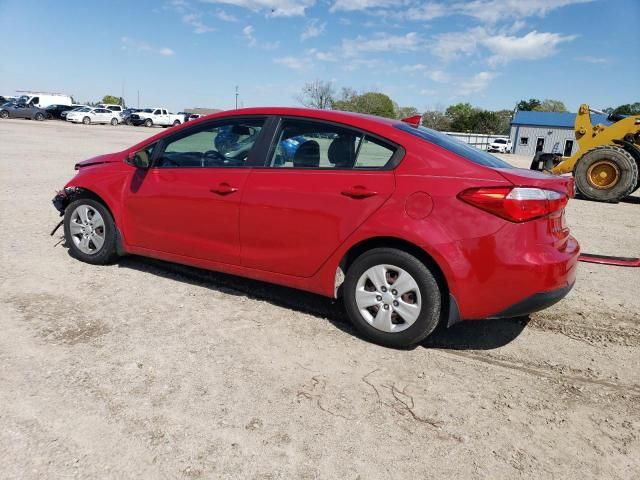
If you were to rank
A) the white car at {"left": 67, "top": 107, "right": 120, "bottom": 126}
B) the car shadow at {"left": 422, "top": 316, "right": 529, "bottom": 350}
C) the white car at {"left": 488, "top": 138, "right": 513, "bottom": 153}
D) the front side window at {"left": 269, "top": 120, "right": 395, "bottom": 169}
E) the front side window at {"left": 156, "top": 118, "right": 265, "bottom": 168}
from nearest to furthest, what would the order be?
the front side window at {"left": 269, "top": 120, "right": 395, "bottom": 169} < the car shadow at {"left": 422, "top": 316, "right": 529, "bottom": 350} < the front side window at {"left": 156, "top": 118, "right": 265, "bottom": 168} < the white car at {"left": 67, "top": 107, "right": 120, "bottom": 126} < the white car at {"left": 488, "top": 138, "right": 513, "bottom": 153}

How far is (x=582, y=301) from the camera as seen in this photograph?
4.84 meters

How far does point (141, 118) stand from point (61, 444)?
170 ft

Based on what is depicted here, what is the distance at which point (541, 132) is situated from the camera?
228 feet

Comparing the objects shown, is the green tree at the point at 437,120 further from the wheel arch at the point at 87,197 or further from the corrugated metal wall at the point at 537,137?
the wheel arch at the point at 87,197

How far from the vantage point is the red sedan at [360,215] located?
328 centimetres

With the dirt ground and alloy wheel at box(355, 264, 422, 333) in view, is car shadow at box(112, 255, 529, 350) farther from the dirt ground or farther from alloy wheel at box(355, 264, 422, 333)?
alloy wheel at box(355, 264, 422, 333)

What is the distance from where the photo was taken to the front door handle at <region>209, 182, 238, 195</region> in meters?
4.08

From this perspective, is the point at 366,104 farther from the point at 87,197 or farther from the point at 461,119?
the point at 87,197

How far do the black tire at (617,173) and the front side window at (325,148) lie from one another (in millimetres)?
10557

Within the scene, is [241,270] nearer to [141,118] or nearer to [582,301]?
[582,301]

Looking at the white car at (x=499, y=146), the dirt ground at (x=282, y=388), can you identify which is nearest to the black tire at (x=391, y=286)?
the dirt ground at (x=282, y=388)

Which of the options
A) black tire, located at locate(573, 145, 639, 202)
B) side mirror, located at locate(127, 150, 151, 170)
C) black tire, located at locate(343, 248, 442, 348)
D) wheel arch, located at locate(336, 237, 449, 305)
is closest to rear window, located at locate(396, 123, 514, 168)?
wheel arch, located at locate(336, 237, 449, 305)

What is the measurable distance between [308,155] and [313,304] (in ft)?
4.24

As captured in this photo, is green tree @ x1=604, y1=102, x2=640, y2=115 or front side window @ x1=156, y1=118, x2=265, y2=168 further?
green tree @ x1=604, y1=102, x2=640, y2=115
